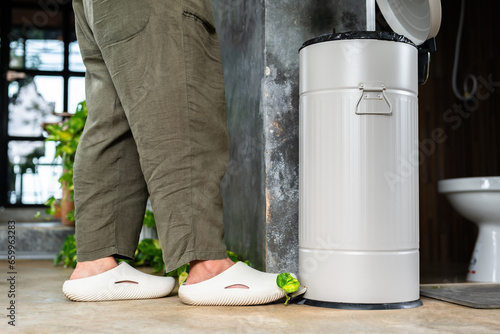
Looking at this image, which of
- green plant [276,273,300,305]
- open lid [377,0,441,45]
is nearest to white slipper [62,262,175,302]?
green plant [276,273,300,305]

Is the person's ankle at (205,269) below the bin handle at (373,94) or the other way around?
below

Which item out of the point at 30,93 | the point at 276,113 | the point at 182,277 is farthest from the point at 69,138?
the point at 30,93

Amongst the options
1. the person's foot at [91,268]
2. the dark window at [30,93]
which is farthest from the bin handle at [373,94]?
the dark window at [30,93]

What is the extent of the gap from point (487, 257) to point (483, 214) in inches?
7.0

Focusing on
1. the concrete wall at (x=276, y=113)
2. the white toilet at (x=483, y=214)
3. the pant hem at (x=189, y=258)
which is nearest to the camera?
the pant hem at (x=189, y=258)

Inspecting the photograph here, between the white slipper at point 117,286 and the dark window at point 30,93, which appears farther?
the dark window at point 30,93

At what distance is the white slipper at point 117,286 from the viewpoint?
1.38 metres

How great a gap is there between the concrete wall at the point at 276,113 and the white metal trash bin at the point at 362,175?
204 millimetres

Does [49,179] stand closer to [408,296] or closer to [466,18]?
[466,18]

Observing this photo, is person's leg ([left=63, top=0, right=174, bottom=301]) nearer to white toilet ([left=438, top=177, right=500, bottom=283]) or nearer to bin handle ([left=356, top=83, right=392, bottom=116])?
bin handle ([left=356, top=83, right=392, bottom=116])

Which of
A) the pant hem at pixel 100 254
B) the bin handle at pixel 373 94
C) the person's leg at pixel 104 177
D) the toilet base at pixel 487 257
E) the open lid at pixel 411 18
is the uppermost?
the open lid at pixel 411 18

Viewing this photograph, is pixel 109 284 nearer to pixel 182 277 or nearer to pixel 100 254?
pixel 100 254

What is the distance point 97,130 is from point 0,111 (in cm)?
373

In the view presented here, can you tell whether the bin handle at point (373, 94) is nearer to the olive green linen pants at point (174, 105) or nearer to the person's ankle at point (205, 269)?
the olive green linen pants at point (174, 105)
